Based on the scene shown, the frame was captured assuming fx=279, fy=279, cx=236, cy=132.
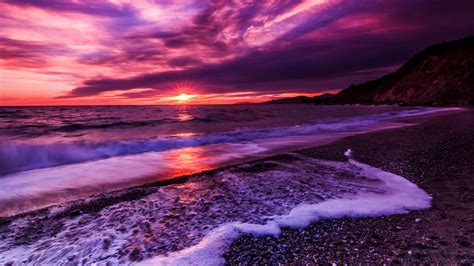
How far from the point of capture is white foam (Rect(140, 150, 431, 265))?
141 inches

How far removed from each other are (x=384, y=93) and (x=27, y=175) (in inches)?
3692

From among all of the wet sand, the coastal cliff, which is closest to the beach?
the wet sand

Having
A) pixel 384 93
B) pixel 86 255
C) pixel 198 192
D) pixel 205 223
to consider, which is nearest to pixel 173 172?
pixel 198 192

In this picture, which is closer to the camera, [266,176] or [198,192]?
[198,192]

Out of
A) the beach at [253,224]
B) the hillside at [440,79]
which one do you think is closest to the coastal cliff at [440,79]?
the hillside at [440,79]

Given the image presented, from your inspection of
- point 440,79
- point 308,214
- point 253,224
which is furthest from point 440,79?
point 253,224

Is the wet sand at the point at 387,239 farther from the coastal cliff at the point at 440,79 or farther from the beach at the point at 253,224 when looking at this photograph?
the coastal cliff at the point at 440,79

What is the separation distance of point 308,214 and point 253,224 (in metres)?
0.97

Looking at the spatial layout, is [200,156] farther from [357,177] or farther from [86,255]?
[86,255]

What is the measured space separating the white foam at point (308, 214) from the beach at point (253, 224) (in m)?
0.03

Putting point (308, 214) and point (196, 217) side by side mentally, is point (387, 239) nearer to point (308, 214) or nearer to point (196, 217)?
point (308, 214)

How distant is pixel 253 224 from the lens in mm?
4387

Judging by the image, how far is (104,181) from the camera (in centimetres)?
793

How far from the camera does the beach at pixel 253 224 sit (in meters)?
3.51
